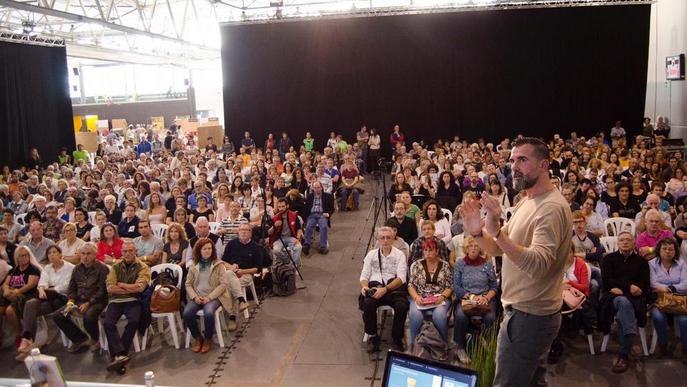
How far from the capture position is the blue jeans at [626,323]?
4.56m

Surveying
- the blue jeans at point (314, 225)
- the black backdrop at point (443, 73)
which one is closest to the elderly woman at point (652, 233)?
the blue jeans at point (314, 225)

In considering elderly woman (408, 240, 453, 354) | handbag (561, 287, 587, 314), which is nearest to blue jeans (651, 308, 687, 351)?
handbag (561, 287, 587, 314)

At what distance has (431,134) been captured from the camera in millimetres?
16062

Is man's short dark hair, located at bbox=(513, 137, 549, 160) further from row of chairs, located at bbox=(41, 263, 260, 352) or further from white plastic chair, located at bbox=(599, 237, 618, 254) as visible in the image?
white plastic chair, located at bbox=(599, 237, 618, 254)

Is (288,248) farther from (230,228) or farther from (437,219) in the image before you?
(437,219)

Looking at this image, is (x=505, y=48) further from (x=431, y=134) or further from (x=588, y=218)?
(x=588, y=218)

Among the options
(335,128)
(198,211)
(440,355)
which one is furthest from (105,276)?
(335,128)

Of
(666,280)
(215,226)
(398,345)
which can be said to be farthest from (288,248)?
(666,280)

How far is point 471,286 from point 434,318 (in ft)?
1.34

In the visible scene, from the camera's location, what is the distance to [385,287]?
5078mm

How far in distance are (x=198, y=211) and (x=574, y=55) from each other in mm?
11545

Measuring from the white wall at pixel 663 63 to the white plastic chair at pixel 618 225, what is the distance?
9.03m

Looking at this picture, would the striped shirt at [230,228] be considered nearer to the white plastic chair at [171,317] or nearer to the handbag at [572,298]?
the white plastic chair at [171,317]

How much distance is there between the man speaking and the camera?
6.79 feet
